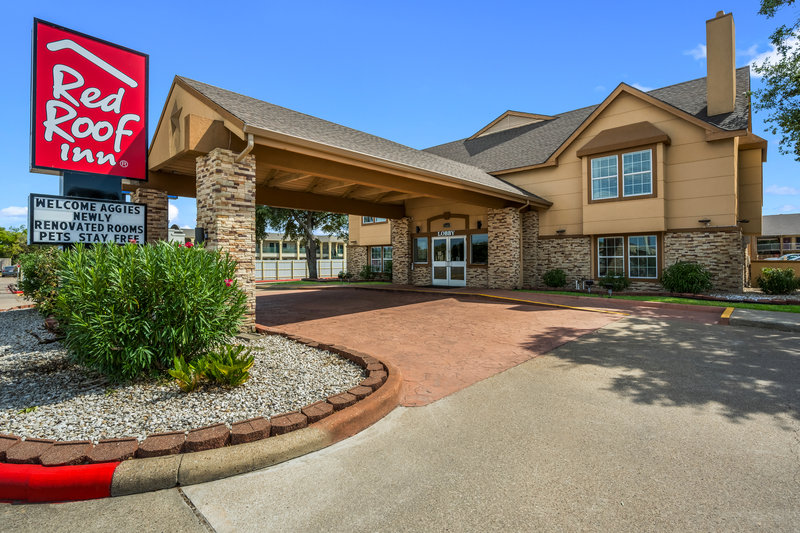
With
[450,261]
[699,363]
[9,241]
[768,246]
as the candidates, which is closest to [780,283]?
[450,261]

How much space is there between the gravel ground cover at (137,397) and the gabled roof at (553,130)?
16.3 metres

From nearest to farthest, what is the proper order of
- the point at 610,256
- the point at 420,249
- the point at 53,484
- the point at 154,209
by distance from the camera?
the point at 53,484 → the point at 154,209 → the point at 610,256 → the point at 420,249

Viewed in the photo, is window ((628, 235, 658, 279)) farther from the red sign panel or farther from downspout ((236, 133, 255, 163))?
the red sign panel

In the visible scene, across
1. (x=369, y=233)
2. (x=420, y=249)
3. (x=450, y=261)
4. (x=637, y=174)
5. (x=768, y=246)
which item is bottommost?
(x=450, y=261)

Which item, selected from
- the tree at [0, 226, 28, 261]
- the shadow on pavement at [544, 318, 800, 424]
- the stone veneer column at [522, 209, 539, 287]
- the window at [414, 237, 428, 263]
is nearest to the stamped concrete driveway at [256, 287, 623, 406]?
the shadow on pavement at [544, 318, 800, 424]

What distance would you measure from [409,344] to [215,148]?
558 cm

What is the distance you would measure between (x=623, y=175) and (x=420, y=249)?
10.0 meters

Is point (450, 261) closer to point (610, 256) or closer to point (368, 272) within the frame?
point (610, 256)

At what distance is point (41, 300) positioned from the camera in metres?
9.86

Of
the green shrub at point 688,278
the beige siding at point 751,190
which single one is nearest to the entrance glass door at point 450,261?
the green shrub at point 688,278

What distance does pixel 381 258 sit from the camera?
→ 2566 cm

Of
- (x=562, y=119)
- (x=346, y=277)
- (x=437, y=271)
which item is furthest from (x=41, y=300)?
(x=562, y=119)

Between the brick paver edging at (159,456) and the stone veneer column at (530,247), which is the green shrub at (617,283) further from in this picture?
the brick paver edging at (159,456)

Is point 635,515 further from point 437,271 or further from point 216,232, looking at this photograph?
point 437,271
